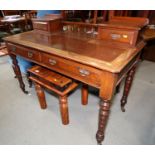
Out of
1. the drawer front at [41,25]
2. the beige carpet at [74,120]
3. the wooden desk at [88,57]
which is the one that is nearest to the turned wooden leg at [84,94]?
the beige carpet at [74,120]

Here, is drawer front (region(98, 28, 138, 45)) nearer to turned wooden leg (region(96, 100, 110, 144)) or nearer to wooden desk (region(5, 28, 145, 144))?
wooden desk (region(5, 28, 145, 144))

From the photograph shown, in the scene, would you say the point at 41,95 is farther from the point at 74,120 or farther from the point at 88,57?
the point at 88,57

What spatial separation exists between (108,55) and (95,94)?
105cm

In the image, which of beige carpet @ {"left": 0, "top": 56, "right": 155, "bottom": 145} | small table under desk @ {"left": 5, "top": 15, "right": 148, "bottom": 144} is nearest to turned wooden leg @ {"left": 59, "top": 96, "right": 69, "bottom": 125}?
beige carpet @ {"left": 0, "top": 56, "right": 155, "bottom": 145}

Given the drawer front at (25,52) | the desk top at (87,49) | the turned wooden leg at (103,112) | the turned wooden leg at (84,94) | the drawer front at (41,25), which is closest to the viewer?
the desk top at (87,49)

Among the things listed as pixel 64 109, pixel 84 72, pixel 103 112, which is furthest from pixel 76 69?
pixel 64 109

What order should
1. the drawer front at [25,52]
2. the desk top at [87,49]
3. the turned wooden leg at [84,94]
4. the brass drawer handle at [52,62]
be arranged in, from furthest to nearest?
the turned wooden leg at [84,94], the drawer front at [25,52], the brass drawer handle at [52,62], the desk top at [87,49]

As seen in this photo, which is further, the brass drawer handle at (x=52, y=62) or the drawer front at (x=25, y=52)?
the drawer front at (x=25, y=52)

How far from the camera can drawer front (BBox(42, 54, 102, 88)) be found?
37.2 inches

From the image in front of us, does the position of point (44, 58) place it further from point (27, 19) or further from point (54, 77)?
point (27, 19)

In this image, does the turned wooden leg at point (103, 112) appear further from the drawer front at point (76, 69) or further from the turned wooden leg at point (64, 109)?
the turned wooden leg at point (64, 109)

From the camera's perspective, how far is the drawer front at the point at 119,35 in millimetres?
1053

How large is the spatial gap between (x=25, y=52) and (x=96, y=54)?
0.76m

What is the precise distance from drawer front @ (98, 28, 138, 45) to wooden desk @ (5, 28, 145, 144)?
0.12 feet
